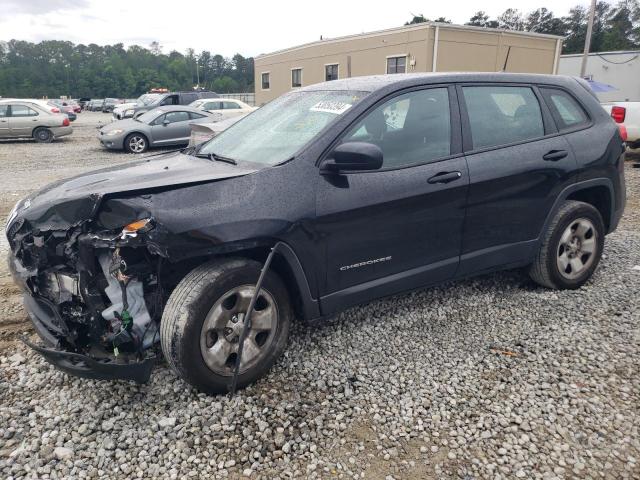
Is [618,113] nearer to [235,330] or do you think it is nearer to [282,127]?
[282,127]

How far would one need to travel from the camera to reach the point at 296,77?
3625cm

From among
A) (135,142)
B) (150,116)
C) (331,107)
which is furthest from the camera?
(150,116)

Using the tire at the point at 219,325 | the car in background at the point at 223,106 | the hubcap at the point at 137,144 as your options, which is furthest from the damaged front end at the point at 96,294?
the car in background at the point at 223,106

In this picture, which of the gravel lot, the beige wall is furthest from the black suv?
the beige wall

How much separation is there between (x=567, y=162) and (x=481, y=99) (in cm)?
92

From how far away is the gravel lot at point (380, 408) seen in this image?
2.38 metres

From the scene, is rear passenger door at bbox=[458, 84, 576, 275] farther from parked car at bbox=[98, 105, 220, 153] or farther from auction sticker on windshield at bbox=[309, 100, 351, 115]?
parked car at bbox=[98, 105, 220, 153]

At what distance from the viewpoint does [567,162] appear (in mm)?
3938

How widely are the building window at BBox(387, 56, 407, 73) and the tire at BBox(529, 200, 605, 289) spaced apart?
2426cm

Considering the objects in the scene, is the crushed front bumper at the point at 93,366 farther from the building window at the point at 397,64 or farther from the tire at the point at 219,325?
the building window at the point at 397,64

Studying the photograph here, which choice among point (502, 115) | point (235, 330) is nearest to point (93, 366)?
point (235, 330)

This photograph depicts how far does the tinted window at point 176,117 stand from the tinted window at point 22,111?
18.9ft

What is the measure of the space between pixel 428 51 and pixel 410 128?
2388 centimetres

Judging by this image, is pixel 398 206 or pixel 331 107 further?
pixel 331 107
